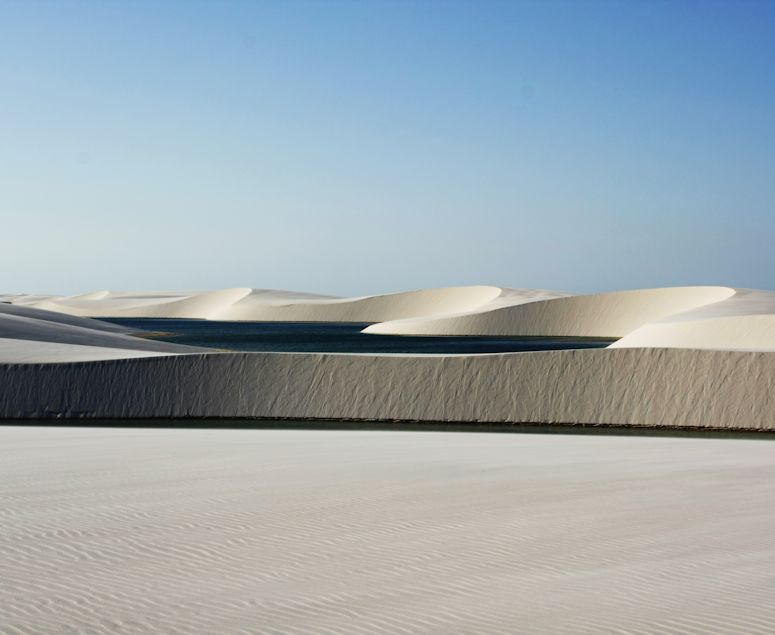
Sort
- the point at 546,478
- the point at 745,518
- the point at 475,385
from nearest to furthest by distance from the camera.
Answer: the point at 745,518, the point at 546,478, the point at 475,385

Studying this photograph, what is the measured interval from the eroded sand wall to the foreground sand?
12035 mm

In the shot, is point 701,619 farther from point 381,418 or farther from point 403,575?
point 381,418

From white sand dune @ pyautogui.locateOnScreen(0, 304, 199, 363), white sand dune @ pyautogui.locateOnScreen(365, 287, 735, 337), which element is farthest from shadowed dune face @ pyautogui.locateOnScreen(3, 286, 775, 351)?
white sand dune @ pyautogui.locateOnScreen(0, 304, 199, 363)

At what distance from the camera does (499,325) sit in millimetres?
65625

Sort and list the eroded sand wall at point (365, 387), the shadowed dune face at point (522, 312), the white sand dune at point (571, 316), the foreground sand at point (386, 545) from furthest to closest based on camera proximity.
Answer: the white sand dune at point (571, 316)
the shadowed dune face at point (522, 312)
the eroded sand wall at point (365, 387)
the foreground sand at point (386, 545)

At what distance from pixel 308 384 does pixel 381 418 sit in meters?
2.19

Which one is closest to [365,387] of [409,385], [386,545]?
[409,385]

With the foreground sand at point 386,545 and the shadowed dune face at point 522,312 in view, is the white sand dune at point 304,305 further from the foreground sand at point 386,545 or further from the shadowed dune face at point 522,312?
the foreground sand at point 386,545

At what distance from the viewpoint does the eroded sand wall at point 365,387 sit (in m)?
24.5

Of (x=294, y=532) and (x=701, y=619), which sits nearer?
(x=701, y=619)

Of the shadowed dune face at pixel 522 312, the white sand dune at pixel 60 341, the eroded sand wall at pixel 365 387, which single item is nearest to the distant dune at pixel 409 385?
the eroded sand wall at pixel 365 387

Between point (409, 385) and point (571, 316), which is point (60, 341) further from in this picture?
point (571, 316)

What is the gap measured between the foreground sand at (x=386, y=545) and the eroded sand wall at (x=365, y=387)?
12035 mm

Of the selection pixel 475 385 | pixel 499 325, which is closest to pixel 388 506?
pixel 475 385
